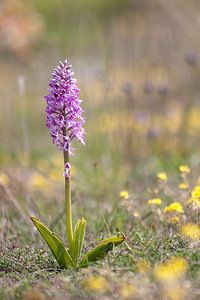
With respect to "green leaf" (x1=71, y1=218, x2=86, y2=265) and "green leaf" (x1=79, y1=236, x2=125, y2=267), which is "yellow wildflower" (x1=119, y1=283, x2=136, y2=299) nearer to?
"green leaf" (x1=79, y1=236, x2=125, y2=267)

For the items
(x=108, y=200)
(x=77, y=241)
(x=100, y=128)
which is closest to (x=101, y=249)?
(x=77, y=241)

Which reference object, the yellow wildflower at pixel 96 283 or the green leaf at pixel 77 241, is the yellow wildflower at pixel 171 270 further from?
the green leaf at pixel 77 241

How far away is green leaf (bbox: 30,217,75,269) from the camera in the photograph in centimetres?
202

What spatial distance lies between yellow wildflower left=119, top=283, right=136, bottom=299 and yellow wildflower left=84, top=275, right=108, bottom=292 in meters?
0.09

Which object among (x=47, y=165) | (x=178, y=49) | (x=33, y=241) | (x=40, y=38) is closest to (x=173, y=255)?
(x=33, y=241)

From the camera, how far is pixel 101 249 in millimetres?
2047

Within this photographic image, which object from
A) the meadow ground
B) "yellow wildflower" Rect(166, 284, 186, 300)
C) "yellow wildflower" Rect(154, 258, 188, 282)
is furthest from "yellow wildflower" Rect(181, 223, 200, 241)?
"yellow wildflower" Rect(166, 284, 186, 300)

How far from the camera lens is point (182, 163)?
4371 mm

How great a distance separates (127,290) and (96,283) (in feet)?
0.53

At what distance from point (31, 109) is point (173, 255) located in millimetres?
6663

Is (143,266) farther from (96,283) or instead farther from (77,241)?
(77,241)

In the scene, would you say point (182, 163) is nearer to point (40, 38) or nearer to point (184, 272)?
point (184, 272)

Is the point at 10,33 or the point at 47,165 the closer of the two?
the point at 47,165

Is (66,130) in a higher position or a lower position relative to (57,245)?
higher
